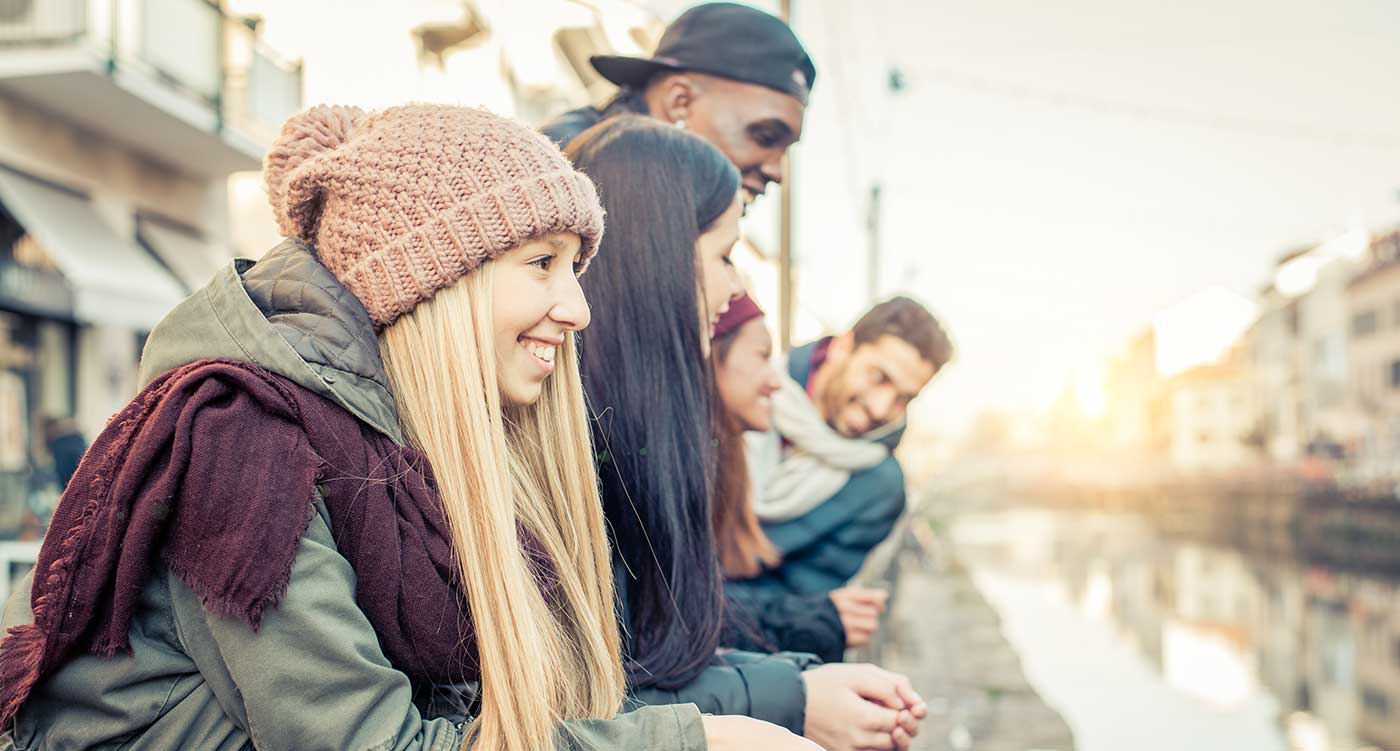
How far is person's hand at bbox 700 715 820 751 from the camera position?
1.42m

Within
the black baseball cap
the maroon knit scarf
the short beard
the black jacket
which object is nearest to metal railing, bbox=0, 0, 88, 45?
the black baseball cap

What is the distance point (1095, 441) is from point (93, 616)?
4530 inches

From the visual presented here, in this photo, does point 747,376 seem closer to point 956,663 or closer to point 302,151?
point 302,151

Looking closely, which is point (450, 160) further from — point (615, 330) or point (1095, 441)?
point (1095, 441)

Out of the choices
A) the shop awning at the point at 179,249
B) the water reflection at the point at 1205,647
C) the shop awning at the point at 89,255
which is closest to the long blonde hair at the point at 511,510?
the shop awning at the point at 89,255

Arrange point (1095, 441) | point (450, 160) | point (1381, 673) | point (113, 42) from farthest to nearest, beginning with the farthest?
point (1095, 441) < point (1381, 673) < point (113, 42) < point (450, 160)

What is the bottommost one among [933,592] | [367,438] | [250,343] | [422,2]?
[933,592]

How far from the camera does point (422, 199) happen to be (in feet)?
4.69

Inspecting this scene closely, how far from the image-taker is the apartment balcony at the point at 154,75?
9711 mm

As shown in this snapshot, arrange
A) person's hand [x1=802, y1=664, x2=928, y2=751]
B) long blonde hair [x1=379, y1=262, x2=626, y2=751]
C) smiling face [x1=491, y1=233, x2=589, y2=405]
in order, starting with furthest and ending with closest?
person's hand [x1=802, y1=664, x2=928, y2=751]
smiling face [x1=491, y1=233, x2=589, y2=405]
long blonde hair [x1=379, y1=262, x2=626, y2=751]

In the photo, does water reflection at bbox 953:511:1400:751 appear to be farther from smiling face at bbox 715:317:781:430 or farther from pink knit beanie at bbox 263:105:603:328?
pink knit beanie at bbox 263:105:603:328

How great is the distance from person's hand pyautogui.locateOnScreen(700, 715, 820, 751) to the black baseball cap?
1.74m

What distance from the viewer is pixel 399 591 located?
1.31 meters

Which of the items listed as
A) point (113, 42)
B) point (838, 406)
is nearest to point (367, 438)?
point (838, 406)
